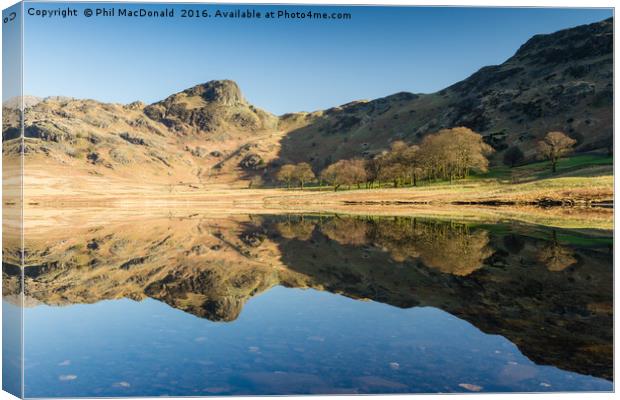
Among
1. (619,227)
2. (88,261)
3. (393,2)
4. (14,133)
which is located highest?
(393,2)

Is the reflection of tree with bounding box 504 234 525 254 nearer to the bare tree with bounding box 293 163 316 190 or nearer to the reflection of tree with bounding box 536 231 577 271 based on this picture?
the reflection of tree with bounding box 536 231 577 271

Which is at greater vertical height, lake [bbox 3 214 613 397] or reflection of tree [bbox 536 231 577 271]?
reflection of tree [bbox 536 231 577 271]

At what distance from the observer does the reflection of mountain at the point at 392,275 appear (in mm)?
12688

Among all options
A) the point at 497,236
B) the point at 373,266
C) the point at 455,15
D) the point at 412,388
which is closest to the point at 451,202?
the point at 497,236

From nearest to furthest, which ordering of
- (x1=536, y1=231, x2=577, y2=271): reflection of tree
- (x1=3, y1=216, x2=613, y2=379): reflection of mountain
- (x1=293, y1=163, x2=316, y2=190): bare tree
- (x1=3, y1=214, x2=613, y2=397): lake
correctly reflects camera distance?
(x1=3, y1=214, x2=613, y2=397): lake, (x1=3, y1=216, x2=613, y2=379): reflection of mountain, (x1=536, y1=231, x2=577, y2=271): reflection of tree, (x1=293, y1=163, x2=316, y2=190): bare tree

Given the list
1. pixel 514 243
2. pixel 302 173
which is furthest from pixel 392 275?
pixel 302 173

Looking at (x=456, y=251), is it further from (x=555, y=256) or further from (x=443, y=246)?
(x=555, y=256)

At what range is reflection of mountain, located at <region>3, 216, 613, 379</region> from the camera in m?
12.7

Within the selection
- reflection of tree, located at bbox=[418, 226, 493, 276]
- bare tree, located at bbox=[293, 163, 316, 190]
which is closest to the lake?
reflection of tree, located at bbox=[418, 226, 493, 276]

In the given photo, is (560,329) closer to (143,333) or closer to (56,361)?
(143,333)

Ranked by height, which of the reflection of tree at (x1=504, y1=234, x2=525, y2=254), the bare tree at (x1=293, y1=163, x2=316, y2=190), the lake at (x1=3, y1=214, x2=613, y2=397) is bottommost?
the lake at (x1=3, y1=214, x2=613, y2=397)

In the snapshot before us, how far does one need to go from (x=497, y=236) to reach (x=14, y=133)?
28967 millimetres

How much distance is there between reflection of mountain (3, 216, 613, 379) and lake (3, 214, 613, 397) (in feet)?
0.26

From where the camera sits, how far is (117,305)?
15695 mm
